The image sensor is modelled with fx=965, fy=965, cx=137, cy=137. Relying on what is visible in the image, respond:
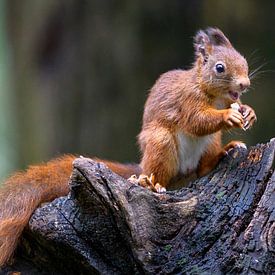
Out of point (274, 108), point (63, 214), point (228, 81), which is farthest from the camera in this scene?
point (274, 108)

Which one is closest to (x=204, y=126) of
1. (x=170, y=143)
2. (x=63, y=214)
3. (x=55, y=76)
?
(x=170, y=143)

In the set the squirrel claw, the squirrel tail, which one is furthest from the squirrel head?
the squirrel tail

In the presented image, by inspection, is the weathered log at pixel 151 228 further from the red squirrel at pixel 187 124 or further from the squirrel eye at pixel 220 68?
the squirrel eye at pixel 220 68

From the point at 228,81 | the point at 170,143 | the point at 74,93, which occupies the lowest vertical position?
the point at 74,93

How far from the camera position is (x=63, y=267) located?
2.76 meters

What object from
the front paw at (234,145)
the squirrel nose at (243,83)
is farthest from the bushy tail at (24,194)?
the squirrel nose at (243,83)

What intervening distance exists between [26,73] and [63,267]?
264cm

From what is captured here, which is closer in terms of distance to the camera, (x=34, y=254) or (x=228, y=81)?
(x=34, y=254)

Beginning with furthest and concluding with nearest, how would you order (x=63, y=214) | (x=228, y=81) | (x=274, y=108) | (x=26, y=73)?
(x=26, y=73) → (x=274, y=108) → (x=228, y=81) → (x=63, y=214)

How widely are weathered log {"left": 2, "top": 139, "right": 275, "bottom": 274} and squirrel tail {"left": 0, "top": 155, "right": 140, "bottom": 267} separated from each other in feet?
0.17

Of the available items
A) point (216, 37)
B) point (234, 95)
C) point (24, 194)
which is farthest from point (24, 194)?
point (216, 37)

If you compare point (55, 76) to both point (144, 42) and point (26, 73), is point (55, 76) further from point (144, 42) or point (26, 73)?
point (144, 42)

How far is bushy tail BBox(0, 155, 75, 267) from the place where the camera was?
2.81 m

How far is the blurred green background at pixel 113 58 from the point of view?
4.88 metres
